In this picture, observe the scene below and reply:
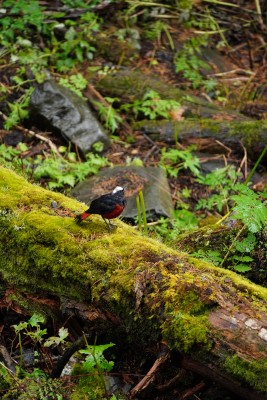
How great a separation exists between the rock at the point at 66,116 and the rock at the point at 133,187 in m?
0.84

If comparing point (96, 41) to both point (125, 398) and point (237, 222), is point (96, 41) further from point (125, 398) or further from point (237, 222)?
point (125, 398)

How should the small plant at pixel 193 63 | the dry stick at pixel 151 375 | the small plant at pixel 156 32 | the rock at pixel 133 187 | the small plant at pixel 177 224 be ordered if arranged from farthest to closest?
the small plant at pixel 156 32 < the small plant at pixel 193 63 < the rock at pixel 133 187 < the small plant at pixel 177 224 < the dry stick at pixel 151 375

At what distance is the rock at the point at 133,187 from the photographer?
6473 millimetres

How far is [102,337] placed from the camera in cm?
334

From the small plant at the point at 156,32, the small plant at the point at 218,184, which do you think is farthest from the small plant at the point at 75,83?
the small plant at the point at 218,184

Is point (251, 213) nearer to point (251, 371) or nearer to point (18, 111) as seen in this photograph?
point (251, 371)

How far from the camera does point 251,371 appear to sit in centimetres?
265

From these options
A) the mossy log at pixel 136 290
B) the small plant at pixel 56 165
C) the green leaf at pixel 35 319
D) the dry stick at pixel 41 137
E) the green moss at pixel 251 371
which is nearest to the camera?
the green moss at pixel 251 371

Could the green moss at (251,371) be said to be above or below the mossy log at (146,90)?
above

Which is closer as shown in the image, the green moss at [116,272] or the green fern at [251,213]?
the green moss at [116,272]

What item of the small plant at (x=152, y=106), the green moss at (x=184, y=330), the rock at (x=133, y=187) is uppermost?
the green moss at (x=184, y=330)

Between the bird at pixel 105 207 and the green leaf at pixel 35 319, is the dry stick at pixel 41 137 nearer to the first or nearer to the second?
the bird at pixel 105 207

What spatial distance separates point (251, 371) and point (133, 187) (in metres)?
4.40

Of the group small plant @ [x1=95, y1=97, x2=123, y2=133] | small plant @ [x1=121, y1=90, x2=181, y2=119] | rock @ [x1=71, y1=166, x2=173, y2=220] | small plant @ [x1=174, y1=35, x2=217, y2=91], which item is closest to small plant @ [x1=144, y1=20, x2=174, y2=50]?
small plant @ [x1=174, y1=35, x2=217, y2=91]
